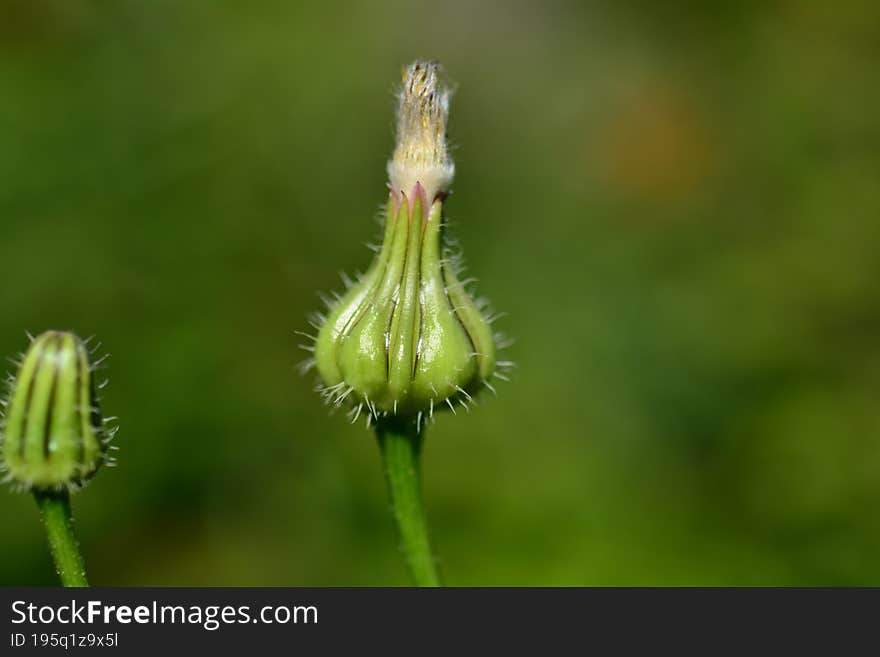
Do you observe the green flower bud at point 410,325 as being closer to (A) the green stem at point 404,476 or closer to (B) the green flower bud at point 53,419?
(A) the green stem at point 404,476

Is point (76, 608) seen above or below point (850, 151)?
below

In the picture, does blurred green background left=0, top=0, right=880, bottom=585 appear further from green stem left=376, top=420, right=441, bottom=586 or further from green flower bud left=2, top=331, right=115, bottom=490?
green flower bud left=2, top=331, right=115, bottom=490

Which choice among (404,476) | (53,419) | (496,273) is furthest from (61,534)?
(496,273)

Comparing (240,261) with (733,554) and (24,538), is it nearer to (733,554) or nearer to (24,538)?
(24,538)

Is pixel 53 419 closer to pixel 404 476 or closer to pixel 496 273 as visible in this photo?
pixel 404 476

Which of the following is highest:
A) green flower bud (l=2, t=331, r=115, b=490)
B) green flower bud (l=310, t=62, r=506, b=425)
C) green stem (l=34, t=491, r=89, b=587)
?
green flower bud (l=310, t=62, r=506, b=425)

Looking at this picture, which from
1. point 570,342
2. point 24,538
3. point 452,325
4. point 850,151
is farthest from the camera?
point 850,151

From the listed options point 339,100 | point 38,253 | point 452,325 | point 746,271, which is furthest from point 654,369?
point 452,325

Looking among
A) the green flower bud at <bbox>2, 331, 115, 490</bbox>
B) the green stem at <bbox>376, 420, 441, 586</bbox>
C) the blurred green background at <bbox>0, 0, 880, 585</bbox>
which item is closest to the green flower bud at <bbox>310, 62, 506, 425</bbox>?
the green stem at <bbox>376, 420, 441, 586</bbox>
